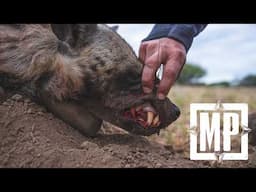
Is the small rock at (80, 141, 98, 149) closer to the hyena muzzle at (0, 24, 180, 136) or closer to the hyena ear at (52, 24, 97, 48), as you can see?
the hyena muzzle at (0, 24, 180, 136)

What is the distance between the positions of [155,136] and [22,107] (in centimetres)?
101

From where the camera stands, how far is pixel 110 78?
343 cm

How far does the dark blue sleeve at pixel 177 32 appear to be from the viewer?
366cm

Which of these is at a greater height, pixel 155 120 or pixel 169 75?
pixel 169 75

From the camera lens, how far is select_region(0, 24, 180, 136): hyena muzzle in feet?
10.9

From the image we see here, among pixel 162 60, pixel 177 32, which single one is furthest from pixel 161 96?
pixel 177 32

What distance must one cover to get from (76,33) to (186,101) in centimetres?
104

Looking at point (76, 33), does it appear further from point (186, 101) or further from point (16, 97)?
point (186, 101)

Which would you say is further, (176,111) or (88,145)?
(176,111)

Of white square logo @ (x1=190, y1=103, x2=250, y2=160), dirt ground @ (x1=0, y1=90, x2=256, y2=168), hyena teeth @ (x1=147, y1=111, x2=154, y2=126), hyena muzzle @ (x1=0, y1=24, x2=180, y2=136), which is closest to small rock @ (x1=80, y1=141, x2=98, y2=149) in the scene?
dirt ground @ (x1=0, y1=90, x2=256, y2=168)

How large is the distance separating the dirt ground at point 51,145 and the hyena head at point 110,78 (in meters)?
0.19

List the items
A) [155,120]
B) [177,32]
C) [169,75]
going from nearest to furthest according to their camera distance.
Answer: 1. [155,120]
2. [169,75]
3. [177,32]

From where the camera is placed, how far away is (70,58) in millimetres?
3393
